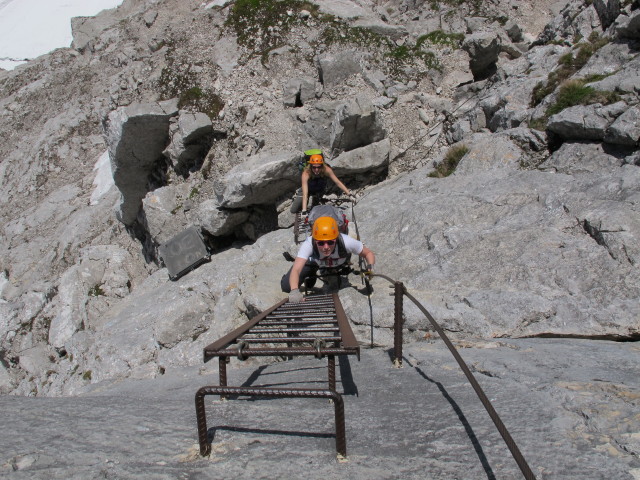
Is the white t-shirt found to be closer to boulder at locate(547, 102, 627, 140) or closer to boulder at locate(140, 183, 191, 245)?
boulder at locate(547, 102, 627, 140)

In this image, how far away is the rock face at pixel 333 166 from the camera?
7.01 meters

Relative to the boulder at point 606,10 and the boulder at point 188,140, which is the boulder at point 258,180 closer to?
the boulder at point 188,140

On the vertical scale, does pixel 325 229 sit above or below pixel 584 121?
below

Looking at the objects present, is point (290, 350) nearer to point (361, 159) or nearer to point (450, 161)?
point (450, 161)

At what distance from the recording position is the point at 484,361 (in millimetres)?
4695

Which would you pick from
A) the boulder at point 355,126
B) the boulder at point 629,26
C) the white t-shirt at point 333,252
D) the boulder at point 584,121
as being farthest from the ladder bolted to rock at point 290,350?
the boulder at point 629,26

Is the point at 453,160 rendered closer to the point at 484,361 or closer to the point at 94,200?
the point at 484,361

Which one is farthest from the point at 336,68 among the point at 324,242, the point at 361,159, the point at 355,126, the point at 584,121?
the point at 324,242

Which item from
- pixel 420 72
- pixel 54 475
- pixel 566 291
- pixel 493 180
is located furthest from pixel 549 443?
pixel 420 72

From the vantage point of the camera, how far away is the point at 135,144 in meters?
16.0

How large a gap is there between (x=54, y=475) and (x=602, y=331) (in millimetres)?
6166

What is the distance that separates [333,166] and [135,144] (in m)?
7.73

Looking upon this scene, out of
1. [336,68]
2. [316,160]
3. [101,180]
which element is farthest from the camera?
[101,180]

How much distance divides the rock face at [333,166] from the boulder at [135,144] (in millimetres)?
85
